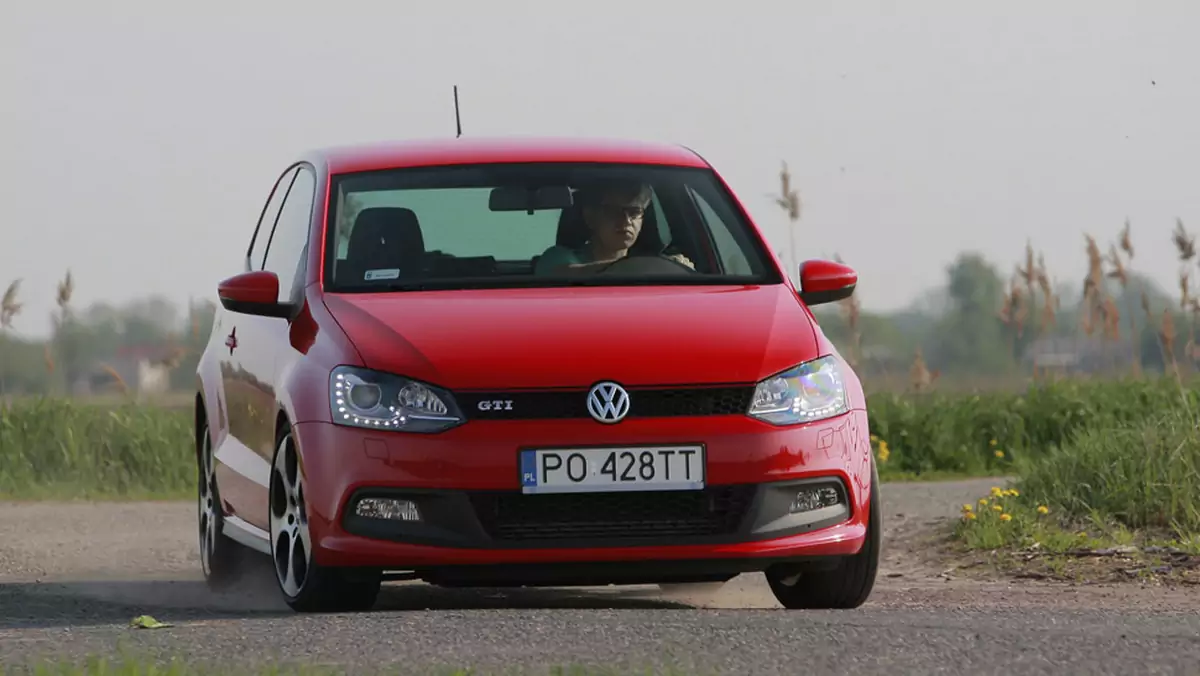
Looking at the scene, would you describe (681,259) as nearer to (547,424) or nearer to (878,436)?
(547,424)

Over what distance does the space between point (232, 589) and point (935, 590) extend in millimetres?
2772

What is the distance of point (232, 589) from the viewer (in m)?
8.89

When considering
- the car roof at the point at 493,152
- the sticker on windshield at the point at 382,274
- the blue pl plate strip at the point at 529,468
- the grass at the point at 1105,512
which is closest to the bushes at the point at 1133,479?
the grass at the point at 1105,512

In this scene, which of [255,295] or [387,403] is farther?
[255,295]

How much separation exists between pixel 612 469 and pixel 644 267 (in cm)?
125

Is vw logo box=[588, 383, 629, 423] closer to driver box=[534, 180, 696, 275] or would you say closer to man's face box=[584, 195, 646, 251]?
driver box=[534, 180, 696, 275]

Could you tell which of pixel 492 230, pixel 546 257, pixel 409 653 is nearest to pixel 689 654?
pixel 409 653

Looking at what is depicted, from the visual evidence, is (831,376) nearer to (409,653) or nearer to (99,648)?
(409,653)

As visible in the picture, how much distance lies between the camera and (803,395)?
676 centimetres

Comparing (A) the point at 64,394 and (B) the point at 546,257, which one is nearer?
(B) the point at 546,257

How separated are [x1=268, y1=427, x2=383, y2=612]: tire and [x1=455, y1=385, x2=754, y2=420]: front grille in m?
0.64

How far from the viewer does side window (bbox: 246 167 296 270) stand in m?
8.99

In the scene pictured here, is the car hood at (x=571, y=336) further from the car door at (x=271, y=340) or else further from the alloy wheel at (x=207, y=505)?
the alloy wheel at (x=207, y=505)

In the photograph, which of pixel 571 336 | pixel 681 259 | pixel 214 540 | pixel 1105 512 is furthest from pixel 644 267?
pixel 1105 512
